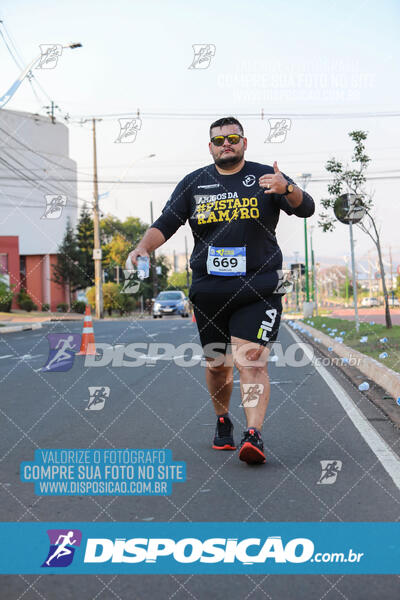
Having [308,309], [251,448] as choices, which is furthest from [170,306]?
[251,448]

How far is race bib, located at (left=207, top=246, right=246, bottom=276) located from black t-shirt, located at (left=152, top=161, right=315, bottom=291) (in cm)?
3

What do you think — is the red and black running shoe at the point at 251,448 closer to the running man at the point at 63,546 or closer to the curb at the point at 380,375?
the running man at the point at 63,546

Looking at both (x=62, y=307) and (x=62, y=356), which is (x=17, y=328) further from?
(x=62, y=307)

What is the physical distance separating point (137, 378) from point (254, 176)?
5.37 meters

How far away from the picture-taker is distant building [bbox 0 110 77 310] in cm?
5956

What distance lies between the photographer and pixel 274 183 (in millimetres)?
4480

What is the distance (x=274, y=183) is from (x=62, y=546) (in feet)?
7.65

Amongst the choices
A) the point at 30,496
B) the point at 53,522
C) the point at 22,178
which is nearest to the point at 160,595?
the point at 53,522

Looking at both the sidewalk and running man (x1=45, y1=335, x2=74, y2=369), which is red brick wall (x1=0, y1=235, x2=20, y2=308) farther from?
running man (x1=45, y1=335, x2=74, y2=369)

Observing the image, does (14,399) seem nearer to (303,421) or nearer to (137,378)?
(137,378)

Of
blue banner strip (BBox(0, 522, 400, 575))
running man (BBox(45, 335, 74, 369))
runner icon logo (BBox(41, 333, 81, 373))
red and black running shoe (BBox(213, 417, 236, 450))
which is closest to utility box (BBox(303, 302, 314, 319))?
runner icon logo (BBox(41, 333, 81, 373))

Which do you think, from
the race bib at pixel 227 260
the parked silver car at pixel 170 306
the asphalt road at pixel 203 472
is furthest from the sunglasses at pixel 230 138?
the parked silver car at pixel 170 306

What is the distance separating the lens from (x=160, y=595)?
2.76 metres

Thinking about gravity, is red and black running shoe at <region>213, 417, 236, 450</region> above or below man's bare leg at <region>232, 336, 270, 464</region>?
below
